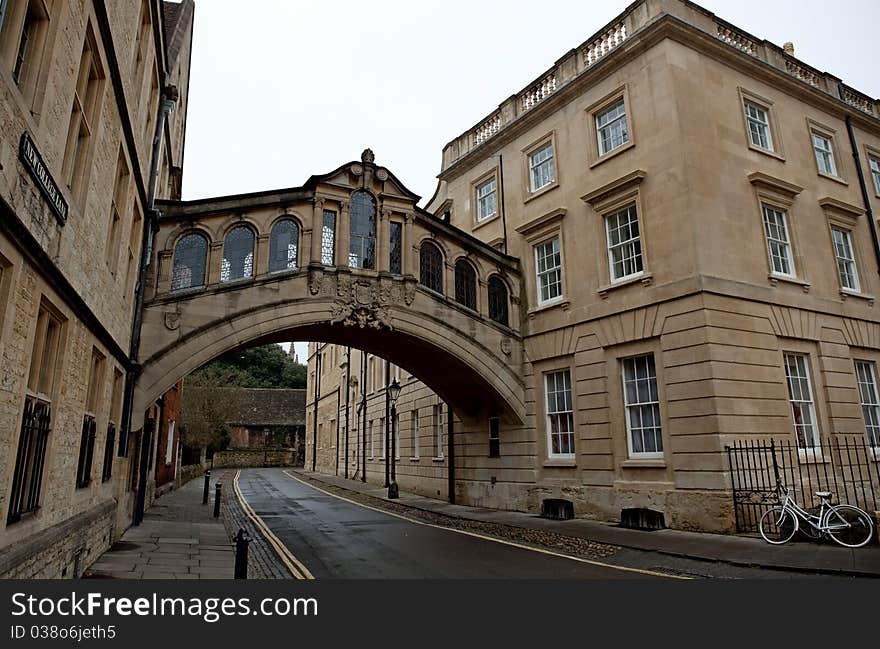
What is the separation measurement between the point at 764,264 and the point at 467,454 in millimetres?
10810

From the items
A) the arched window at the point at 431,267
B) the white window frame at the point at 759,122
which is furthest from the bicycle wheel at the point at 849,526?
the arched window at the point at 431,267

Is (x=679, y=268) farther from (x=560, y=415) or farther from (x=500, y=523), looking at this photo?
(x=500, y=523)

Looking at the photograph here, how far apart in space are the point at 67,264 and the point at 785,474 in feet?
44.6

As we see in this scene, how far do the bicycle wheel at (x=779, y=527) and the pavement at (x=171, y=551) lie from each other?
957 cm

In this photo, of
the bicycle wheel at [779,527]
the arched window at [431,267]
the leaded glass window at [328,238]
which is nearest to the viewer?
the bicycle wheel at [779,527]

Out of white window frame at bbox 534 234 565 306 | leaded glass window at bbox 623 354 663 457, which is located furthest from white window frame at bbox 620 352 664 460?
white window frame at bbox 534 234 565 306

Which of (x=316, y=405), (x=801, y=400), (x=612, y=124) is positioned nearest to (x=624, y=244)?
(x=612, y=124)

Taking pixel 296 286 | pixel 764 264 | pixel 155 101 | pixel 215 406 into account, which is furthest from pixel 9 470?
pixel 215 406

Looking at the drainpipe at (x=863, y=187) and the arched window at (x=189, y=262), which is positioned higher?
the drainpipe at (x=863, y=187)

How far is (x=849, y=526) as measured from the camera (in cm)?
995

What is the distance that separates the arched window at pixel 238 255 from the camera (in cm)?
1445

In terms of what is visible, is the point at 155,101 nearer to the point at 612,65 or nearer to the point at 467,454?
the point at 612,65

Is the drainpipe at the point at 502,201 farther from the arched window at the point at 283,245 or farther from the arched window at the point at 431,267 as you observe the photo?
the arched window at the point at 283,245

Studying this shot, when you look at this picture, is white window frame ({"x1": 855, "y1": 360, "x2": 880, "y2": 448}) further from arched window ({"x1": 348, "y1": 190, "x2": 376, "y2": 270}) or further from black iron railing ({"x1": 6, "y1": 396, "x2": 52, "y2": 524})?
black iron railing ({"x1": 6, "y1": 396, "x2": 52, "y2": 524})
